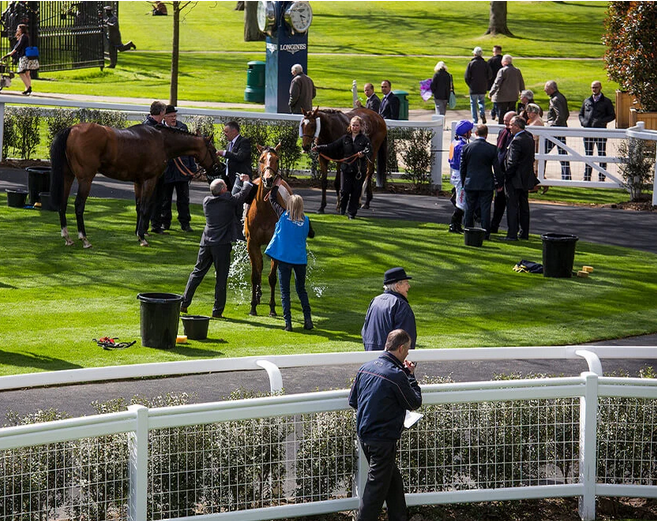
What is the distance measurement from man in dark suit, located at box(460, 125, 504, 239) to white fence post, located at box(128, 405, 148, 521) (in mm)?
12079

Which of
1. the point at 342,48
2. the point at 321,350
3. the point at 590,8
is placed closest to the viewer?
the point at 321,350

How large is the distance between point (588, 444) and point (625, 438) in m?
0.42

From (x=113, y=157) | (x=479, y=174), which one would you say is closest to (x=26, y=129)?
(x=113, y=157)

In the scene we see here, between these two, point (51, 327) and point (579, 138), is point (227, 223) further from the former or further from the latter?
point (579, 138)

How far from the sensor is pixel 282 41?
29.3m

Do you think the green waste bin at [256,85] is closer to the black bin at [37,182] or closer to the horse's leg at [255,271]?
the black bin at [37,182]

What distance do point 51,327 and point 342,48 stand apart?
39622mm

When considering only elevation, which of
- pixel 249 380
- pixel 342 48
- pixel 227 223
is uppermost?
pixel 342 48

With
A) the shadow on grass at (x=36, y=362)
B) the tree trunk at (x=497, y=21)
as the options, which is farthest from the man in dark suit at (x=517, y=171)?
the tree trunk at (x=497, y=21)

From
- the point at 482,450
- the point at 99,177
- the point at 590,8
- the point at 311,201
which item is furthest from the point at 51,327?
the point at 590,8

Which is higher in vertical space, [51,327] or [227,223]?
[227,223]

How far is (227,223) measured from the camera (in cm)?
1400

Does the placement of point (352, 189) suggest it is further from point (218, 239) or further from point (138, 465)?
point (138, 465)

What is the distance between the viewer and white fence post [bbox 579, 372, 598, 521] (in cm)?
853
